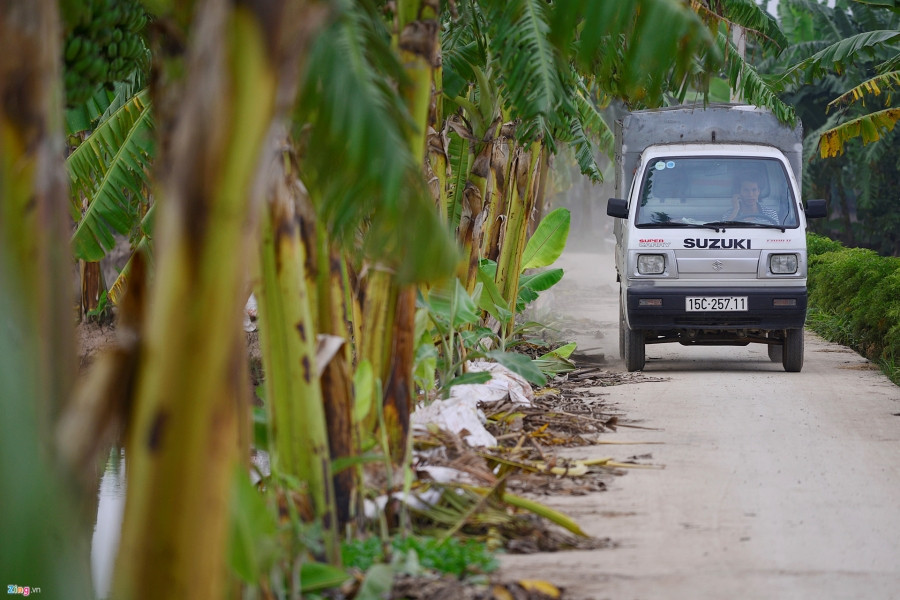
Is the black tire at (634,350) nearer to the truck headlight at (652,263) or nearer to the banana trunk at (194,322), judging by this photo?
the truck headlight at (652,263)

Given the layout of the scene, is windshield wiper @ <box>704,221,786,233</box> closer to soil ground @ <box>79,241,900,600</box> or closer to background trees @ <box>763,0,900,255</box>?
soil ground @ <box>79,241,900,600</box>

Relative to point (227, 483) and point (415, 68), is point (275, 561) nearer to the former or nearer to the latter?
point (227, 483)

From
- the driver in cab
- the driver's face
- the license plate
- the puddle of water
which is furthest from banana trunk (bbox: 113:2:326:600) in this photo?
the driver's face

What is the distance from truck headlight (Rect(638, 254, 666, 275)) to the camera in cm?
1036

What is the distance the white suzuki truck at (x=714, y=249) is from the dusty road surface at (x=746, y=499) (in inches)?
25.0

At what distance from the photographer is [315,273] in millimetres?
4312

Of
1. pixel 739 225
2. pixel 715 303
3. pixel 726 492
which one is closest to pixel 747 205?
pixel 739 225

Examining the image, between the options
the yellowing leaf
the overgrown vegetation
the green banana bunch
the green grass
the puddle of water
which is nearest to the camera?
the yellowing leaf

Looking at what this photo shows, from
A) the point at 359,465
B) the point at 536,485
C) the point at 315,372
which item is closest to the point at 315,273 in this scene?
the point at 315,372

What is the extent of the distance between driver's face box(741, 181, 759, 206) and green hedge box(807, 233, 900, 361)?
1724mm

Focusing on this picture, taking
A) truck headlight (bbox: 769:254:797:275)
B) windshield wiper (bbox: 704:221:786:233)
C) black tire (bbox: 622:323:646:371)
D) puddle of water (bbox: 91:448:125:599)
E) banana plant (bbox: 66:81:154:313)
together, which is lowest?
puddle of water (bbox: 91:448:125:599)

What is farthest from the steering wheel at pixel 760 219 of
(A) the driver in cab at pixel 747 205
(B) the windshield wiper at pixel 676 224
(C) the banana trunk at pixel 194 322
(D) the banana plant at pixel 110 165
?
(C) the banana trunk at pixel 194 322

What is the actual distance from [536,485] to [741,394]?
3928 millimetres

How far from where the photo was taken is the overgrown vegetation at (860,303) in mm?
11086
